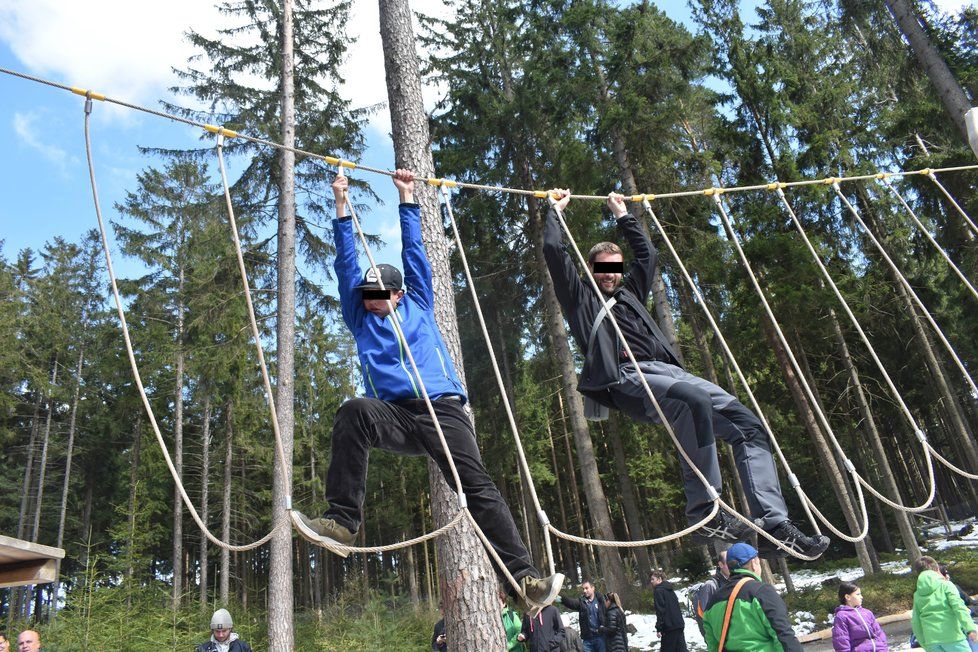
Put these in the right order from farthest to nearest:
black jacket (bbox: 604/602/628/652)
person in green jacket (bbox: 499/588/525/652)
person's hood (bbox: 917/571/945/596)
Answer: black jacket (bbox: 604/602/628/652) → person in green jacket (bbox: 499/588/525/652) → person's hood (bbox: 917/571/945/596)

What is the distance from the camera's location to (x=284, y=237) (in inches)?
449

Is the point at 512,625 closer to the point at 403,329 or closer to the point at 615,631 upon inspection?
the point at 615,631

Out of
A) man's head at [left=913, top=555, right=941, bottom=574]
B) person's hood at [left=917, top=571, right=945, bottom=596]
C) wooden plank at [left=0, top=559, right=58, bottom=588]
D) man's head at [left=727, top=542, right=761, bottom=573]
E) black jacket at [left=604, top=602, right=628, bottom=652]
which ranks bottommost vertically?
black jacket at [left=604, top=602, right=628, bottom=652]

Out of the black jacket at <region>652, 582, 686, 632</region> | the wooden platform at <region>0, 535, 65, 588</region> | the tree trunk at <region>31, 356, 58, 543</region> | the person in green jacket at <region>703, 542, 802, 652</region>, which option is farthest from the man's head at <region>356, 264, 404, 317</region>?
the tree trunk at <region>31, 356, 58, 543</region>

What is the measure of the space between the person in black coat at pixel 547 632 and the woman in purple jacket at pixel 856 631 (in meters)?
2.86

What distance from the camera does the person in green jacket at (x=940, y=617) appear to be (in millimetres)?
5363

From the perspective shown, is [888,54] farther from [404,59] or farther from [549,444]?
[549,444]

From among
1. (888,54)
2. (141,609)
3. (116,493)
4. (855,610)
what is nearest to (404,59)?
(855,610)

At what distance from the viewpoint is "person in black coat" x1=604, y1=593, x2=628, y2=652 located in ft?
26.8

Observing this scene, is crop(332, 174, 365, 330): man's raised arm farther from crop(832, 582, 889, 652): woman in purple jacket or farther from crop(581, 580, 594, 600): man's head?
crop(581, 580, 594, 600): man's head

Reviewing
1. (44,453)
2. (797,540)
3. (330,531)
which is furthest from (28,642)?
(44,453)

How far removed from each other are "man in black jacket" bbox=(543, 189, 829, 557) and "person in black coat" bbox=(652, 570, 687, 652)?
4824mm

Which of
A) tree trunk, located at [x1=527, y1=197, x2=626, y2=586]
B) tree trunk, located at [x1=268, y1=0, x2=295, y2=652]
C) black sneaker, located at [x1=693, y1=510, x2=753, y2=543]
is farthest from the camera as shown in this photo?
tree trunk, located at [x1=527, y1=197, x2=626, y2=586]

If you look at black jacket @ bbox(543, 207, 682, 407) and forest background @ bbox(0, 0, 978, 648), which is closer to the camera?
black jacket @ bbox(543, 207, 682, 407)
